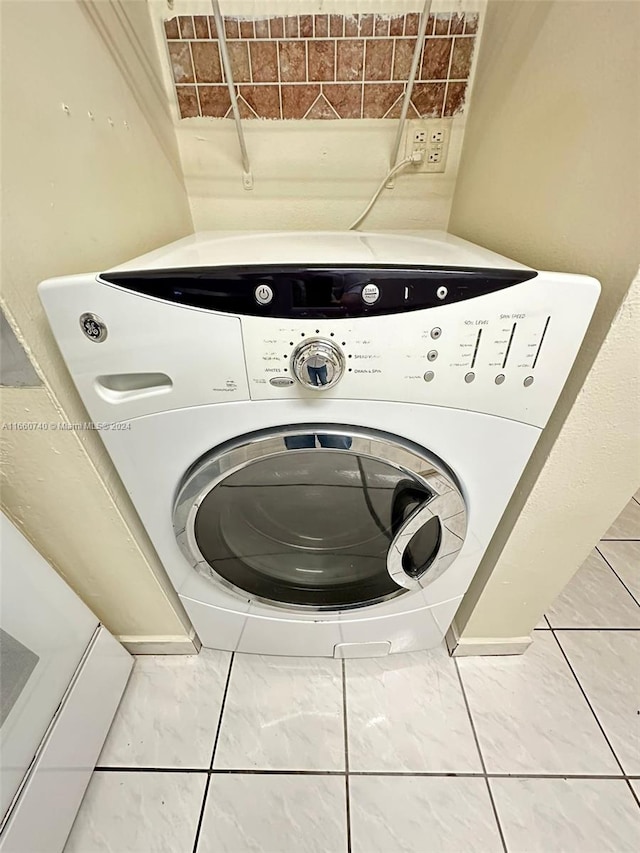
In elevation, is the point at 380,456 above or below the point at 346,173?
below

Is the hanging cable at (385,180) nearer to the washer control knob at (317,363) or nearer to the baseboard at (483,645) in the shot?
the washer control knob at (317,363)

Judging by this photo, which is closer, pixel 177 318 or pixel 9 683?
pixel 177 318

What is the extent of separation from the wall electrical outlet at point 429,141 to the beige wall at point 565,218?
5 cm

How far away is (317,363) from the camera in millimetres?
482

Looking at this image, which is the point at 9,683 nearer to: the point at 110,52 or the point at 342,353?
the point at 342,353

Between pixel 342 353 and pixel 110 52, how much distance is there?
0.73 meters

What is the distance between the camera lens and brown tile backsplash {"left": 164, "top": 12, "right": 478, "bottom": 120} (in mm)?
813

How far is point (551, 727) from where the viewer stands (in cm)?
85

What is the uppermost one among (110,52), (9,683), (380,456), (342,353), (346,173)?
(110,52)

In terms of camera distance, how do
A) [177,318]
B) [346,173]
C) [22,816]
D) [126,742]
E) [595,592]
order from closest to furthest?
[177,318] → [22,816] → [126,742] → [346,173] → [595,592]

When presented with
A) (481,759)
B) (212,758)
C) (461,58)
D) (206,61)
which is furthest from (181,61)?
(481,759)

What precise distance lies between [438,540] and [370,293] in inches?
17.9

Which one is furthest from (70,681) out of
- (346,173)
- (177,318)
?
(346,173)

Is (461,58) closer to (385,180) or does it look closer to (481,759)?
(385,180)
